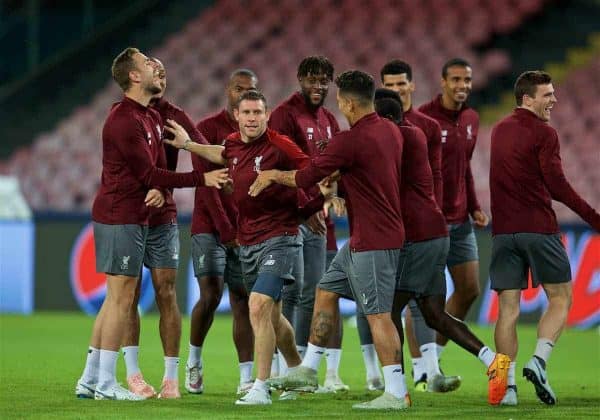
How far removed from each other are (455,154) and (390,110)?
1707 millimetres

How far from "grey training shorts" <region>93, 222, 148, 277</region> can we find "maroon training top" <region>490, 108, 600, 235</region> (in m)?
2.60

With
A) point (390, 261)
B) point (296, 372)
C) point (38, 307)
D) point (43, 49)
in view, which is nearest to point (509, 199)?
point (390, 261)

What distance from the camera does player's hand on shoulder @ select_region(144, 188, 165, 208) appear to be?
8.91 metres

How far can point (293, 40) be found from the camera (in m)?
24.3

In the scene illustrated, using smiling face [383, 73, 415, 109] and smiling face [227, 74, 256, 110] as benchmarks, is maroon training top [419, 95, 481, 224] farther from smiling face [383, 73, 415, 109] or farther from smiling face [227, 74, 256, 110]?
smiling face [227, 74, 256, 110]

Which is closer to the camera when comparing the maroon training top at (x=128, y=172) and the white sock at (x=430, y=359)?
the maroon training top at (x=128, y=172)

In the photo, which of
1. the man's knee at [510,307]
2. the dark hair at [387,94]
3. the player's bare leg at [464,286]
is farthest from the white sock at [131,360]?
the player's bare leg at [464,286]

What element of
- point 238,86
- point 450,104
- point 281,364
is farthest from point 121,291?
point 450,104

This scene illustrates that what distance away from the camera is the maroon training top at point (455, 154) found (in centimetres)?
1057

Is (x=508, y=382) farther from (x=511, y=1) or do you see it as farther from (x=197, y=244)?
(x=511, y=1)

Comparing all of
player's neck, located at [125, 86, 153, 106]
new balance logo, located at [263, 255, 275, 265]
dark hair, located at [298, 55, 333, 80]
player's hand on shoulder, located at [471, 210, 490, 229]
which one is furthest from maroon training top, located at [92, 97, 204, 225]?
player's hand on shoulder, located at [471, 210, 490, 229]

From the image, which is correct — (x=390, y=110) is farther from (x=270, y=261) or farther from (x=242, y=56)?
(x=242, y=56)

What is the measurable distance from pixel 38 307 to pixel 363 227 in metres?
9.81

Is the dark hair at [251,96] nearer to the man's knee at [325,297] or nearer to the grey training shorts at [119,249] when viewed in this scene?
the grey training shorts at [119,249]
